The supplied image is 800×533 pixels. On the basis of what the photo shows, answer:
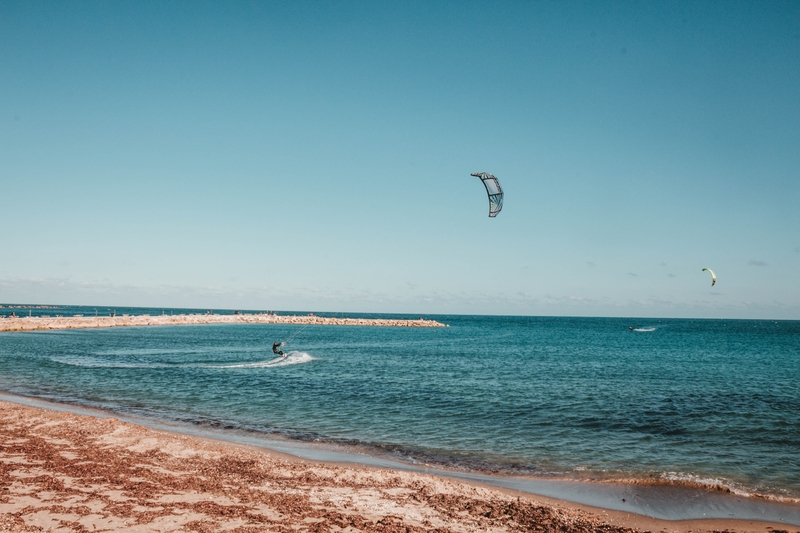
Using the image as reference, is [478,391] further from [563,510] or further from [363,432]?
[563,510]

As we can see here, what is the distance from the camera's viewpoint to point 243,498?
9.20 m

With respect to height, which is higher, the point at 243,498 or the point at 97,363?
the point at 243,498

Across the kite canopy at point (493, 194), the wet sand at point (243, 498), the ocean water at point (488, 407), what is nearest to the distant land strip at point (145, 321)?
the ocean water at point (488, 407)

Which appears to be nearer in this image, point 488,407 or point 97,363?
point 488,407

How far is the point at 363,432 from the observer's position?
1609cm

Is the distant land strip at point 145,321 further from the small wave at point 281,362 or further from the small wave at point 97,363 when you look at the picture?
the small wave at point 281,362

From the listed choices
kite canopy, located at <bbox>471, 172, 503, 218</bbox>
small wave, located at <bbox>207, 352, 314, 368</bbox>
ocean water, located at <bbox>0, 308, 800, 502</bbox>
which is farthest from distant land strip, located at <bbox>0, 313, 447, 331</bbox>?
kite canopy, located at <bbox>471, 172, 503, 218</bbox>

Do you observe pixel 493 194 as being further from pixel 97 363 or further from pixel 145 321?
pixel 145 321

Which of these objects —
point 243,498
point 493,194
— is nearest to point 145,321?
point 493,194

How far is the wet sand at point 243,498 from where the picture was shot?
806cm

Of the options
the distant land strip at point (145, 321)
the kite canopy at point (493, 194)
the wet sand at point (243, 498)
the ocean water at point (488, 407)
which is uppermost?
the kite canopy at point (493, 194)

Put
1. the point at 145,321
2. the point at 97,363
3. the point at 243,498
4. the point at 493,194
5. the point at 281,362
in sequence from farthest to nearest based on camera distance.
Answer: the point at 145,321 < the point at 281,362 < the point at 97,363 < the point at 493,194 < the point at 243,498

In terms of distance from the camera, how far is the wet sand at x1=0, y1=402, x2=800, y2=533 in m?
8.06

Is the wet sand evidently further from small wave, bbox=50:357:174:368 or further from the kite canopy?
small wave, bbox=50:357:174:368
